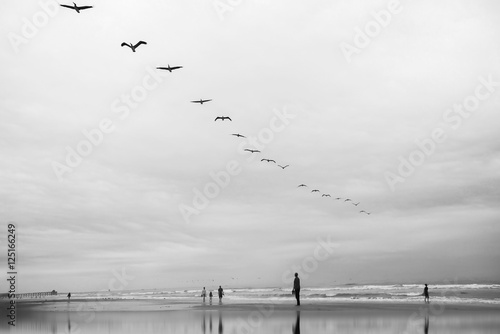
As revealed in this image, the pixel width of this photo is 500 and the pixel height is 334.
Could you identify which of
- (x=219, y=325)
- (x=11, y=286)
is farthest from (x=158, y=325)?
(x=11, y=286)

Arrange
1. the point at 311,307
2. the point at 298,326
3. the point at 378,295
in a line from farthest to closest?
1. the point at 378,295
2. the point at 311,307
3. the point at 298,326

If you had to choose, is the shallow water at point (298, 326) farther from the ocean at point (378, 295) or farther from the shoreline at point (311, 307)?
the ocean at point (378, 295)

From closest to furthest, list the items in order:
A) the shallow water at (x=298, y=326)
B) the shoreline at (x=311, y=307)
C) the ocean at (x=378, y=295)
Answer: the shallow water at (x=298, y=326) < the shoreline at (x=311, y=307) < the ocean at (x=378, y=295)

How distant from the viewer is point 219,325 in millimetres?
21844

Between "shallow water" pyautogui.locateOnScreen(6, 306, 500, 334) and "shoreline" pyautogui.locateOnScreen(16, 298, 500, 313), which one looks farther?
"shoreline" pyautogui.locateOnScreen(16, 298, 500, 313)

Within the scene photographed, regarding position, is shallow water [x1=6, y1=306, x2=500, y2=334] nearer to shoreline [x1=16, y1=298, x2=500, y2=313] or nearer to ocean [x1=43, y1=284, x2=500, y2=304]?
shoreline [x1=16, y1=298, x2=500, y2=313]

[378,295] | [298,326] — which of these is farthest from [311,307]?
[378,295]

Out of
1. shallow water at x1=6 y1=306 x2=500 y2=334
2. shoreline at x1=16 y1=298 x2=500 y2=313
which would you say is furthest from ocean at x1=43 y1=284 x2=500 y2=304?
shallow water at x1=6 y1=306 x2=500 y2=334

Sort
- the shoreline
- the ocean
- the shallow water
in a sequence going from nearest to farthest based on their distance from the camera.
Result: the shallow water < the shoreline < the ocean

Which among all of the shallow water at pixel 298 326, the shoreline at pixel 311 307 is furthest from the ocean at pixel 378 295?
the shallow water at pixel 298 326

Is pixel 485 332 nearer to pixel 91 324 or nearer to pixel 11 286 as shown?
pixel 91 324

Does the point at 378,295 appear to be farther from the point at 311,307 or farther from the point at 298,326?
the point at 298,326

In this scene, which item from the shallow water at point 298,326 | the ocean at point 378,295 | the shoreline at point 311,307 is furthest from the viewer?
the ocean at point 378,295

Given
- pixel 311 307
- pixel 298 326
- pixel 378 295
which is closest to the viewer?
pixel 298 326
